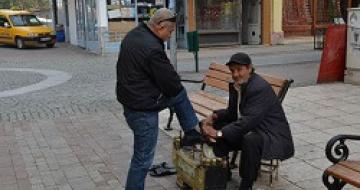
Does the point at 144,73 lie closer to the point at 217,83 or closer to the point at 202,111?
the point at 202,111

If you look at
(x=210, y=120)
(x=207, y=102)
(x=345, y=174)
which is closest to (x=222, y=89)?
(x=207, y=102)

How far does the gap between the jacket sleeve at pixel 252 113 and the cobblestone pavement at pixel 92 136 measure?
79cm

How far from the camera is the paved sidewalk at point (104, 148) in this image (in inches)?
202

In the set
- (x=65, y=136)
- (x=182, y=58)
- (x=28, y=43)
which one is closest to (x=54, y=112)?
(x=65, y=136)

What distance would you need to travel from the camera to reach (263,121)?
436cm

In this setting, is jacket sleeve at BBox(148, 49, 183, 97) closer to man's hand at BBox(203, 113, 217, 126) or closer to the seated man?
the seated man

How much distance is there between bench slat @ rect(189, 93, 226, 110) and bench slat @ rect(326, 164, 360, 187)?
7.29ft

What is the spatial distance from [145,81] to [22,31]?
770 inches

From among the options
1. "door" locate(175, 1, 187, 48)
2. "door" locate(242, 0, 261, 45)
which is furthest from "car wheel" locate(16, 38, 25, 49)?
"door" locate(242, 0, 261, 45)

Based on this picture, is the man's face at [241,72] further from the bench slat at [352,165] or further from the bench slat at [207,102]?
the bench slat at [207,102]

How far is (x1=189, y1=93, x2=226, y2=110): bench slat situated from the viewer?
235 inches

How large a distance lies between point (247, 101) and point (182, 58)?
12.6 m

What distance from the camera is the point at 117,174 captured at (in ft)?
17.7

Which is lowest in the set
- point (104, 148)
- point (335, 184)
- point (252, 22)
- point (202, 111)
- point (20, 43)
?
point (104, 148)
